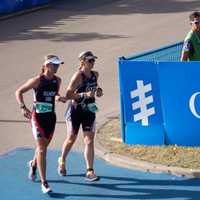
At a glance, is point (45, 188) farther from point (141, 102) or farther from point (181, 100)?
point (181, 100)

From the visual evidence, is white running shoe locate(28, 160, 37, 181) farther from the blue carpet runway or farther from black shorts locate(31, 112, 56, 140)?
black shorts locate(31, 112, 56, 140)

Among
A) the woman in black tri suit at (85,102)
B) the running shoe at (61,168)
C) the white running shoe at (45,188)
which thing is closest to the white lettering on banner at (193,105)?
the woman in black tri suit at (85,102)

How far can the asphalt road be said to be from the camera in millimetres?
13521

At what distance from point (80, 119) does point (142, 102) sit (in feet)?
4.79

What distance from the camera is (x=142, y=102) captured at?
1089 centimetres

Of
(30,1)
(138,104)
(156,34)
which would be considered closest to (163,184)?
(138,104)

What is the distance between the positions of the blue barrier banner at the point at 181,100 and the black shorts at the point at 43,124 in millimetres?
2190

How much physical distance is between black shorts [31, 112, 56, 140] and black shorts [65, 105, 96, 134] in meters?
0.50

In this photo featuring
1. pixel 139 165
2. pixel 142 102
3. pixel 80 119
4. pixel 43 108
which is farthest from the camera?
pixel 142 102

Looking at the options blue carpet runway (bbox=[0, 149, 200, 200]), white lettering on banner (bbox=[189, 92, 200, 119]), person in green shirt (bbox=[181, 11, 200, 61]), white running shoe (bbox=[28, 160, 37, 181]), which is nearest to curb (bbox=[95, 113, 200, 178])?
blue carpet runway (bbox=[0, 149, 200, 200])

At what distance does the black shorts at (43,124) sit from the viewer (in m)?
9.29

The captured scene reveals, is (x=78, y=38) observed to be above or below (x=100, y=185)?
above

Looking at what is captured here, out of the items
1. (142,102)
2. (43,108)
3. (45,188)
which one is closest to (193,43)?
(142,102)

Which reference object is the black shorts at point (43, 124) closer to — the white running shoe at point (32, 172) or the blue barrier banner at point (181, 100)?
the white running shoe at point (32, 172)
